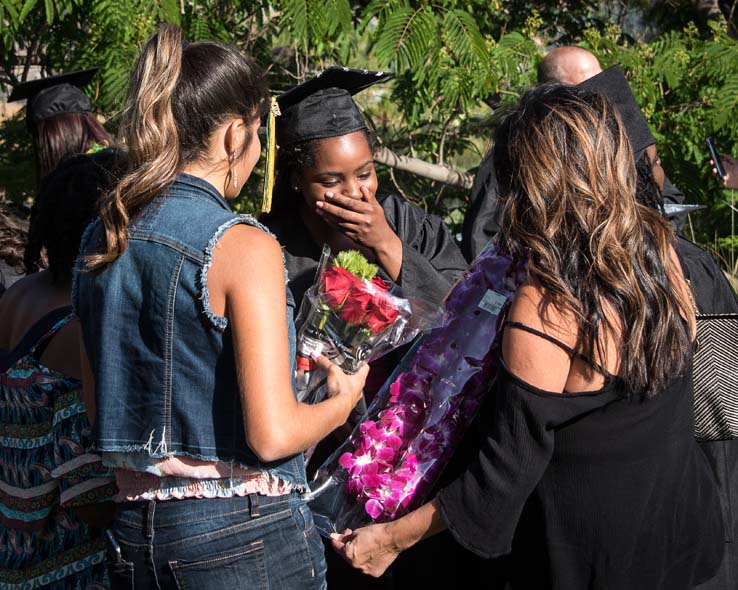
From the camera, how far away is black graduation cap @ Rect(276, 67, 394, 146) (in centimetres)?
291

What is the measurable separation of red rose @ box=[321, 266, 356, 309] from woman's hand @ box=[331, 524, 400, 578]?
59 cm

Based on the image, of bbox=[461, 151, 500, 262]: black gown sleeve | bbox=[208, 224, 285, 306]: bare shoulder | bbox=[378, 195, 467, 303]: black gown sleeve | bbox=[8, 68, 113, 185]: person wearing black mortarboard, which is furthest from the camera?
bbox=[461, 151, 500, 262]: black gown sleeve

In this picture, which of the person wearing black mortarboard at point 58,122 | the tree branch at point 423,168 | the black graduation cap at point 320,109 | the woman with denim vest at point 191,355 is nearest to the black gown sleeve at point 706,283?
the black graduation cap at point 320,109

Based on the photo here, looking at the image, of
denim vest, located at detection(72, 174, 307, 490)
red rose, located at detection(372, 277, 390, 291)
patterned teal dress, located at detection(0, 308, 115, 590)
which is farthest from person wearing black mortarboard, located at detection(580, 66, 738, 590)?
patterned teal dress, located at detection(0, 308, 115, 590)

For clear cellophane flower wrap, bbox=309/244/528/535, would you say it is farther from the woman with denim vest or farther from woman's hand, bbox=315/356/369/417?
the woman with denim vest

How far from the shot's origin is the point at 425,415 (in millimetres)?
2227

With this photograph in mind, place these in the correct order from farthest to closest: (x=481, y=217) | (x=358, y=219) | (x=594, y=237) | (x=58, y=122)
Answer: (x=481, y=217) < (x=58, y=122) < (x=358, y=219) < (x=594, y=237)

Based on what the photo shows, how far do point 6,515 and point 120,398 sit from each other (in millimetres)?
1045

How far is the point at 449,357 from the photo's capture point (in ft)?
7.29

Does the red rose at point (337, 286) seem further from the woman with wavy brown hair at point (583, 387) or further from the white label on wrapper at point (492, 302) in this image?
the woman with wavy brown hair at point (583, 387)

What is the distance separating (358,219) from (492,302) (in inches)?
29.4

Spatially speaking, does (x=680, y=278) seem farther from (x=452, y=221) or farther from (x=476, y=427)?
(x=452, y=221)

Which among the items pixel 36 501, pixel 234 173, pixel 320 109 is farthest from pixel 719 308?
pixel 36 501

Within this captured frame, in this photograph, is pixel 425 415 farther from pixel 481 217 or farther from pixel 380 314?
pixel 481 217
